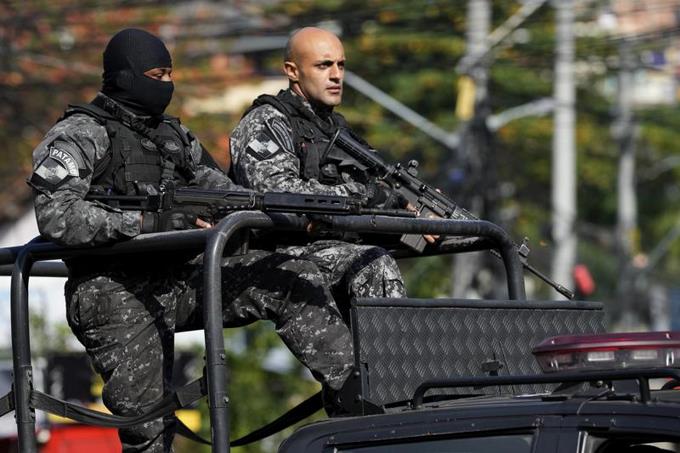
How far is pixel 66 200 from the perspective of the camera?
12.6ft

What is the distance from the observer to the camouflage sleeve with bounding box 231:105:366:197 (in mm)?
4301

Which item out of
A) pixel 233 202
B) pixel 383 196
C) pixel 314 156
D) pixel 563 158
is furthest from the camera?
pixel 563 158

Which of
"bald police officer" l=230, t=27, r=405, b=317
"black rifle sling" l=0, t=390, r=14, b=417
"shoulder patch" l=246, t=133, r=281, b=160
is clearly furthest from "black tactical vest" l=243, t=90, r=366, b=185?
"black rifle sling" l=0, t=390, r=14, b=417

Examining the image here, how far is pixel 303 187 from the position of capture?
4.30 metres

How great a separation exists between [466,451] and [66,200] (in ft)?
4.43

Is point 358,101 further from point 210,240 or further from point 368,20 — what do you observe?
point 210,240

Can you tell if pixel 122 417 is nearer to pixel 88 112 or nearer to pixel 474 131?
pixel 88 112

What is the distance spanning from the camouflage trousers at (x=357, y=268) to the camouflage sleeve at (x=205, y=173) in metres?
0.39

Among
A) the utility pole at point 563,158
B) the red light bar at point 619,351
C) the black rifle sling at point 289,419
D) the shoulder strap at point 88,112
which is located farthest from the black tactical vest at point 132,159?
the utility pole at point 563,158

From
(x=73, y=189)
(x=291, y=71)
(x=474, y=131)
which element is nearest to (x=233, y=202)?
(x=73, y=189)

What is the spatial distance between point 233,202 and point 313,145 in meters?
0.83

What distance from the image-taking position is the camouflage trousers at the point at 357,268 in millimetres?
4172

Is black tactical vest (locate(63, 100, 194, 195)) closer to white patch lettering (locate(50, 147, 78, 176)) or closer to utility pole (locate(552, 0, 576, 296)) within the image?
white patch lettering (locate(50, 147, 78, 176))

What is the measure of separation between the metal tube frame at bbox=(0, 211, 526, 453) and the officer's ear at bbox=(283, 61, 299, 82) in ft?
3.22
